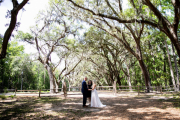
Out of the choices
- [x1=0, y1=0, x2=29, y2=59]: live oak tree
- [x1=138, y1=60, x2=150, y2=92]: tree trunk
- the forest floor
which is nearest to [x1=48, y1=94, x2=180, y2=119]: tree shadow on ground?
the forest floor

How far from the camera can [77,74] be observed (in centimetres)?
3309

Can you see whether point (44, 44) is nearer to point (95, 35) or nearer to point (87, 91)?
point (95, 35)

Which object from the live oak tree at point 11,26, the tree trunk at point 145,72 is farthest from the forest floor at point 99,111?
the tree trunk at point 145,72

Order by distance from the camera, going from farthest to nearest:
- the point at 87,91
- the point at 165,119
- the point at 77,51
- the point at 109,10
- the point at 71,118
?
the point at 77,51 → the point at 109,10 → the point at 87,91 → the point at 71,118 → the point at 165,119

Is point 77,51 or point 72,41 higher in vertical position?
point 72,41

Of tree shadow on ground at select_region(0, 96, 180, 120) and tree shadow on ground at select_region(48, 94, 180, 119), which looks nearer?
tree shadow on ground at select_region(48, 94, 180, 119)

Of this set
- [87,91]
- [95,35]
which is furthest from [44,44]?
[87,91]

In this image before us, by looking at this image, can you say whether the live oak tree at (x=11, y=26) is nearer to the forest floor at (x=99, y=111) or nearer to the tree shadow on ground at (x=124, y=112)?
the forest floor at (x=99, y=111)

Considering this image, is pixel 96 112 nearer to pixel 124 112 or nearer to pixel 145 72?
pixel 124 112

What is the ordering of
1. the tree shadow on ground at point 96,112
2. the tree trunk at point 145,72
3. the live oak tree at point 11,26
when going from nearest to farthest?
1. the tree shadow on ground at point 96,112
2. the live oak tree at point 11,26
3. the tree trunk at point 145,72

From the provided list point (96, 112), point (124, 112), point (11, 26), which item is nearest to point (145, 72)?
point (124, 112)

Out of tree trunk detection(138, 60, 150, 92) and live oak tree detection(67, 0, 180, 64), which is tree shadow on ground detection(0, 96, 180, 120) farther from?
tree trunk detection(138, 60, 150, 92)

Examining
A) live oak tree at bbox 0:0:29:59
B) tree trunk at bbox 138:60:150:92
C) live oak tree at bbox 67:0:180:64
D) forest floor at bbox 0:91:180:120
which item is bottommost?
forest floor at bbox 0:91:180:120

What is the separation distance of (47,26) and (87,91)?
13.6 m
